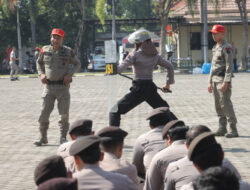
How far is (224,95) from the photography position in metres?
10.4

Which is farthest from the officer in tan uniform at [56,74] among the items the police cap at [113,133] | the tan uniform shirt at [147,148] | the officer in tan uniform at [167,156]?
the police cap at [113,133]

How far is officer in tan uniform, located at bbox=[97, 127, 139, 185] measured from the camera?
4.74 meters

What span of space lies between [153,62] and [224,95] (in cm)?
158

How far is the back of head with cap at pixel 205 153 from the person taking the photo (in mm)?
3701

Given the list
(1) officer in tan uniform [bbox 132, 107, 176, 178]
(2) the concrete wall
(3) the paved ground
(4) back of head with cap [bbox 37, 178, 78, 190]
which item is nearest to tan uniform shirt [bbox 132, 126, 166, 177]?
(1) officer in tan uniform [bbox 132, 107, 176, 178]

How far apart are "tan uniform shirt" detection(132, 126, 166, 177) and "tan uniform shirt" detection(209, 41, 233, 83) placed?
423 cm

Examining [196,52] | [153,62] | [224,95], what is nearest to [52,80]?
[153,62]

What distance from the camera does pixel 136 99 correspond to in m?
9.42

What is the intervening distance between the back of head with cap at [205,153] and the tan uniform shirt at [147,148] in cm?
221

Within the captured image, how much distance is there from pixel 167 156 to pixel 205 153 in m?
1.52

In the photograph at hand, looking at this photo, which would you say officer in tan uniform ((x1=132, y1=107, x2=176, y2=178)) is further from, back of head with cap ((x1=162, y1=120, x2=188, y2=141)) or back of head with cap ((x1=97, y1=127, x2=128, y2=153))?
back of head with cap ((x1=97, y1=127, x2=128, y2=153))

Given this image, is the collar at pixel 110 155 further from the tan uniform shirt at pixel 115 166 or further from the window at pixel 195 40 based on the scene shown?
the window at pixel 195 40

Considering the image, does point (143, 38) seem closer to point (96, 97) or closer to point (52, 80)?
point (52, 80)

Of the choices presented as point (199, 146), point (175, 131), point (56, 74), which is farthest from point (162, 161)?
point (56, 74)
